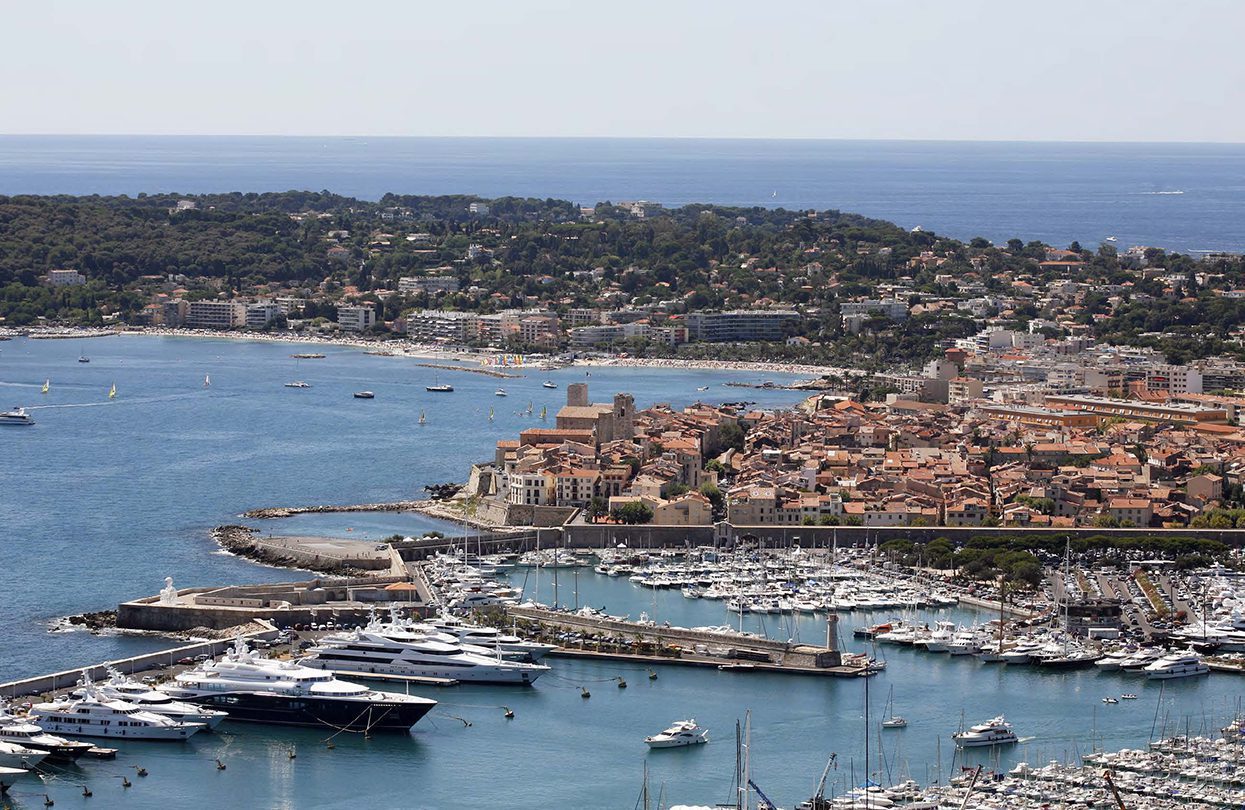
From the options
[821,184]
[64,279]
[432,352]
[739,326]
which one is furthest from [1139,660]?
[821,184]

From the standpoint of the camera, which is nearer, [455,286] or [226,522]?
[226,522]

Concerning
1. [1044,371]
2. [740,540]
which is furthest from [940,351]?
[740,540]

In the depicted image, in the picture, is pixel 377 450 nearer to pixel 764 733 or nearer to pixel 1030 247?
pixel 764 733

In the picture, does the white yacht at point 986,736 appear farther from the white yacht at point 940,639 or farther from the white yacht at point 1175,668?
the white yacht at point 940,639

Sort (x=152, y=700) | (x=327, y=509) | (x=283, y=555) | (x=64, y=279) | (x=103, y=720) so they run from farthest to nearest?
1. (x=64, y=279)
2. (x=327, y=509)
3. (x=283, y=555)
4. (x=152, y=700)
5. (x=103, y=720)

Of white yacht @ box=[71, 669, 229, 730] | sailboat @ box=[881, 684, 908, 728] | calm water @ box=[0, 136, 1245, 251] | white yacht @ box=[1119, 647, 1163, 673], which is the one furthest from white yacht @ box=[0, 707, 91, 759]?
calm water @ box=[0, 136, 1245, 251]

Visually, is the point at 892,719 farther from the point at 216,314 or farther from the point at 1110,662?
the point at 216,314
